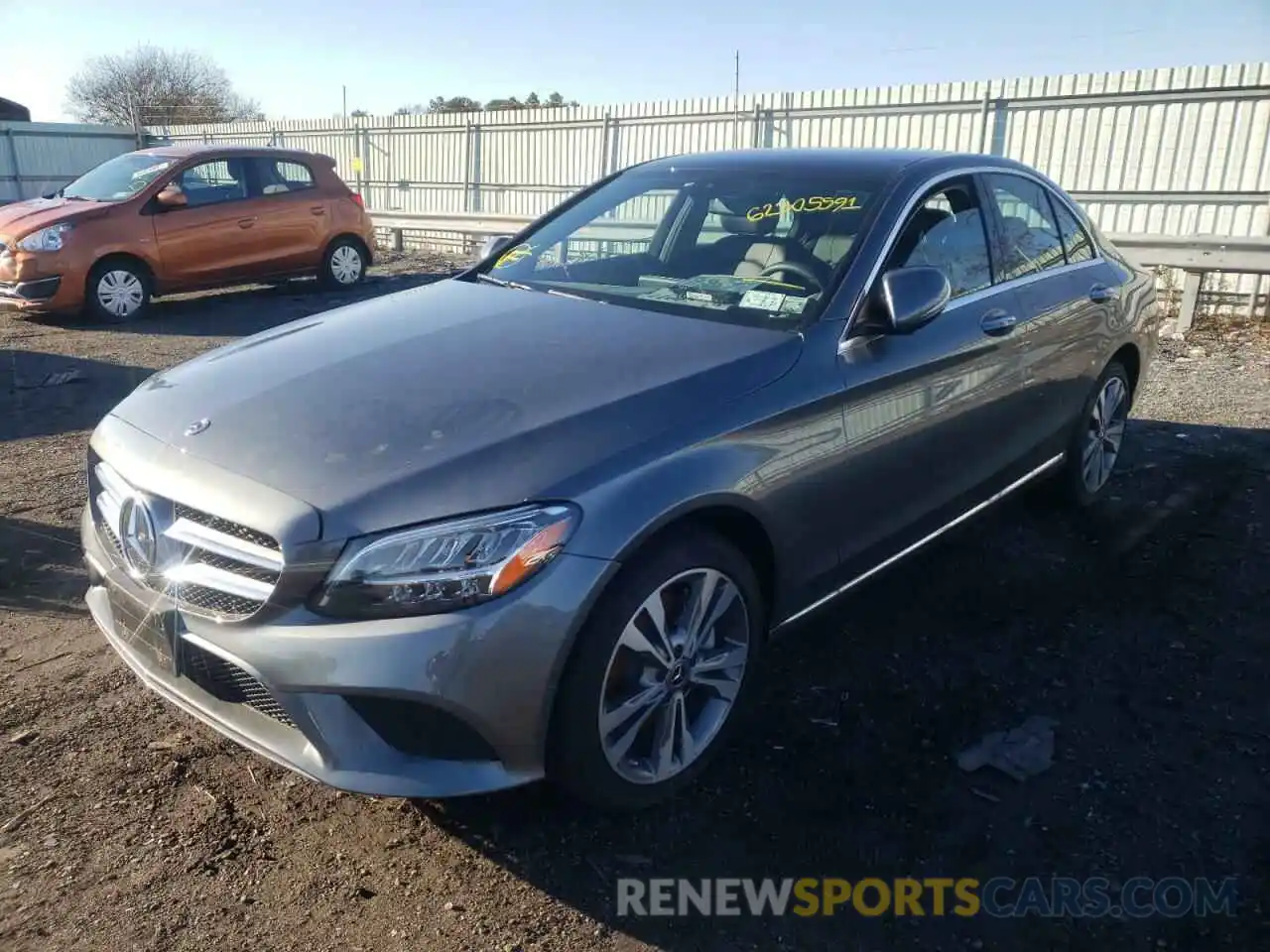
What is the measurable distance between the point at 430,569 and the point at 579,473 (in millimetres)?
412

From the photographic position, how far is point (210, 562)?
239 cm

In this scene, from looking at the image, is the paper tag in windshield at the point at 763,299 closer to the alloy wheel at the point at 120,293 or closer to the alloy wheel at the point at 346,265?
the alloy wheel at the point at 120,293

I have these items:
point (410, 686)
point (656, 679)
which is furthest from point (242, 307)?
point (410, 686)

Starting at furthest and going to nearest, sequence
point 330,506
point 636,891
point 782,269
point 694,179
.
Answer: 1. point 694,179
2. point 782,269
3. point 636,891
4. point 330,506

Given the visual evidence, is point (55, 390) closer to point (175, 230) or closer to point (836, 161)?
point (175, 230)

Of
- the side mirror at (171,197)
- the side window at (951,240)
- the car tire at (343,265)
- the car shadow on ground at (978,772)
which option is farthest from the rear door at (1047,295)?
the car tire at (343,265)

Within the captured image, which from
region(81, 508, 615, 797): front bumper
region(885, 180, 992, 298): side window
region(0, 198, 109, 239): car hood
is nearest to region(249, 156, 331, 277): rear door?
region(0, 198, 109, 239): car hood

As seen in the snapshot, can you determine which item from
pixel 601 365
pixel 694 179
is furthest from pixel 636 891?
pixel 694 179

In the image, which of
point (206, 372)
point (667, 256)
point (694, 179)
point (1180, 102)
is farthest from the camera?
point (1180, 102)

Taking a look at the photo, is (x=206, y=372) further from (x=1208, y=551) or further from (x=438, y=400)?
(x=1208, y=551)

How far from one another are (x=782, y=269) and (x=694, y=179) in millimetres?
839

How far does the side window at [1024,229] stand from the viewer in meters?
4.12

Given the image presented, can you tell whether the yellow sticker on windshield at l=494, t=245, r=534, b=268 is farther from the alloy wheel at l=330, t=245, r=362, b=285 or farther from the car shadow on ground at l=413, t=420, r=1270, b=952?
the alloy wheel at l=330, t=245, r=362, b=285

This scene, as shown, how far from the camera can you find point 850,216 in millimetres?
3479
